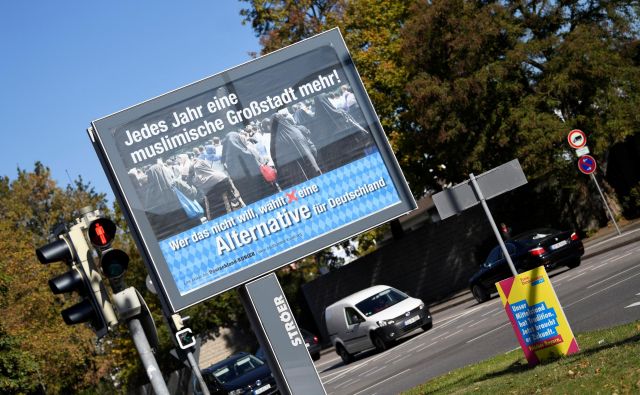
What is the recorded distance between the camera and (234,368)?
1008 inches

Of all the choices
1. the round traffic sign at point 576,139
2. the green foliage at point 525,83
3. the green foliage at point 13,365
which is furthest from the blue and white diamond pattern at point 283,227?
the green foliage at point 525,83

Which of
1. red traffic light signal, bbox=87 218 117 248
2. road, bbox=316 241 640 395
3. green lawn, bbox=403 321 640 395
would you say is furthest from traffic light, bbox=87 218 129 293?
road, bbox=316 241 640 395

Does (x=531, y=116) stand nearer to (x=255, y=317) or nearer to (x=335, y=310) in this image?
(x=335, y=310)

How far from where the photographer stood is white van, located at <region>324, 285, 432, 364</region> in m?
28.6

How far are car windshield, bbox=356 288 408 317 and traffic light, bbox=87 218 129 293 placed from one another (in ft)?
60.5

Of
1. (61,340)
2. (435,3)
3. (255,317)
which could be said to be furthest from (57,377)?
(255,317)

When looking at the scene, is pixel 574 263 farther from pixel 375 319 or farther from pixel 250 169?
pixel 250 169

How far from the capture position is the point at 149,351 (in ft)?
37.6

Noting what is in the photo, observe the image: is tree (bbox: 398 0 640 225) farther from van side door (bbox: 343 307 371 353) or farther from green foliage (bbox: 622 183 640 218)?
van side door (bbox: 343 307 371 353)

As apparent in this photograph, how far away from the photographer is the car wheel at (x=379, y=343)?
1130 inches

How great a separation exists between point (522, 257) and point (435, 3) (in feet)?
47.9

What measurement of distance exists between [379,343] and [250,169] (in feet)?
48.7

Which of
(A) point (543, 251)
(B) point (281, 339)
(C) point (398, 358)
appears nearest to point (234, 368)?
(C) point (398, 358)

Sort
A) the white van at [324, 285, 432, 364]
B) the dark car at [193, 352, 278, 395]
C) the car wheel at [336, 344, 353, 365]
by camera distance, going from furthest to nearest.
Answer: the car wheel at [336, 344, 353, 365] < the white van at [324, 285, 432, 364] < the dark car at [193, 352, 278, 395]
